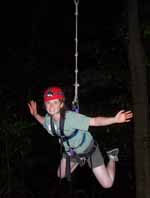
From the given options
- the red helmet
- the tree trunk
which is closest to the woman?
the red helmet

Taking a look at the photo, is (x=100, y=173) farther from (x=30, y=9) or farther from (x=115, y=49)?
(x=30, y=9)

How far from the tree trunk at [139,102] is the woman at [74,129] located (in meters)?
1.43

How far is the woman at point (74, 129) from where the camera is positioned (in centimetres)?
475

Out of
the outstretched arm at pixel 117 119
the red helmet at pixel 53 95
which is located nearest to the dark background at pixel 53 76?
the red helmet at pixel 53 95

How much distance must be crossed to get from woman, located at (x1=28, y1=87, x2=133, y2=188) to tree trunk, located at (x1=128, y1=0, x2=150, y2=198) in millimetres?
1433

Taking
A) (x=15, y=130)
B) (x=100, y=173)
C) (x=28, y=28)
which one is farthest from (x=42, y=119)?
(x=28, y=28)

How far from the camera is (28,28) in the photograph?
8.99 m

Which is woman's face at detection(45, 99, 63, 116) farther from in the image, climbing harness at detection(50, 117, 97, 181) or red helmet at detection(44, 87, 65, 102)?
climbing harness at detection(50, 117, 97, 181)

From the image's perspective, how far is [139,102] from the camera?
6.87 meters

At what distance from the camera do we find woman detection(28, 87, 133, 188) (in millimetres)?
4754

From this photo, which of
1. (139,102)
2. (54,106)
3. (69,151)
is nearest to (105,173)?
(69,151)

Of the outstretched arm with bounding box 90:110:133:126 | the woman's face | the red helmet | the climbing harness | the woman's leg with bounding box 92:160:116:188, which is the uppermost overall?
the red helmet

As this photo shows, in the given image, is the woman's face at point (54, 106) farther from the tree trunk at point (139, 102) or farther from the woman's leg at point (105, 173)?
the tree trunk at point (139, 102)

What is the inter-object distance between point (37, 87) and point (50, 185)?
178 cm
